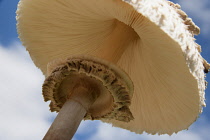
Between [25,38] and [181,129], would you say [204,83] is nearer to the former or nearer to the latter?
[181,129]

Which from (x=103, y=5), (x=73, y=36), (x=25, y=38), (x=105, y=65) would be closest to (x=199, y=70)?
(x=105, y=65)

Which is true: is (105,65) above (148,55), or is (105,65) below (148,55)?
below

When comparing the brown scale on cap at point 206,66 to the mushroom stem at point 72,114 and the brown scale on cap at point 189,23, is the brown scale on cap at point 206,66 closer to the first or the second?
the brown scale on cap at point 189,23

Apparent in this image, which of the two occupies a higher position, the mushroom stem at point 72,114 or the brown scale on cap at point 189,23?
the brown scale on cap at point 189,23

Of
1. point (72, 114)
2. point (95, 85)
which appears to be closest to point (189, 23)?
point (95, 85)

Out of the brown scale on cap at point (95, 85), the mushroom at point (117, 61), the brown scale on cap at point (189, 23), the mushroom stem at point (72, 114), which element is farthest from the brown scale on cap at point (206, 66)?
the mushroom stem at point (72, 114)

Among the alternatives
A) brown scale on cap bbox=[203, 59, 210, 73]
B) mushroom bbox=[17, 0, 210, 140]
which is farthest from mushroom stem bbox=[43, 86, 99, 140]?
brown scale on cap bbox=[203, 59, 210, 73]
